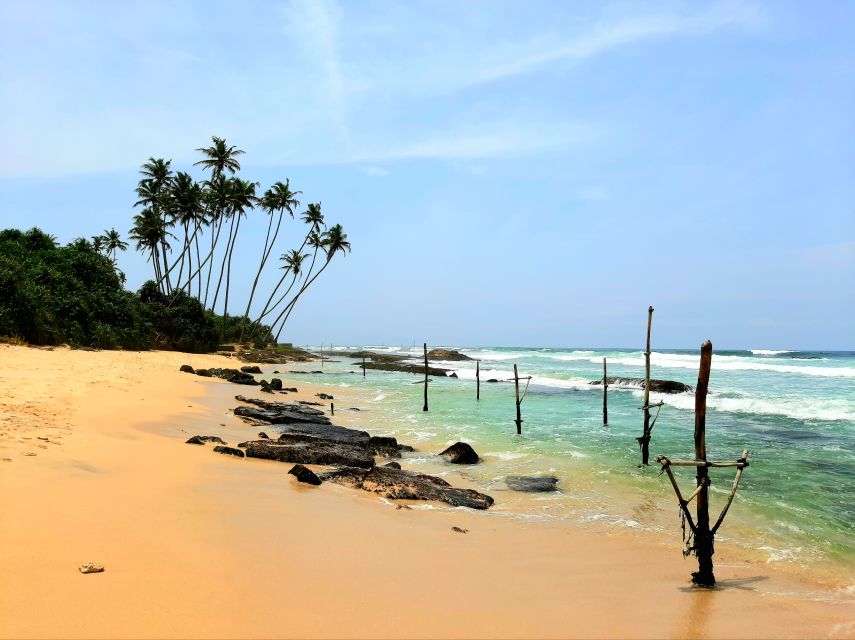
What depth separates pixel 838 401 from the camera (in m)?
27.8

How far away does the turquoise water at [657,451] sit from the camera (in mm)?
9377

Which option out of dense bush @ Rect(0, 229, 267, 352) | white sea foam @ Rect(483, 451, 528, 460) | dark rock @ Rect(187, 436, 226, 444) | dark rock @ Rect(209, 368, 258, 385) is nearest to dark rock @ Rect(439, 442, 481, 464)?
white sea foam @ Rect(483, 451, 528, 460)

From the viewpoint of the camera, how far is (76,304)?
31.8m

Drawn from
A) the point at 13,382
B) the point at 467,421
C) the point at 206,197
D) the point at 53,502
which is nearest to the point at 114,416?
the point at 13,382

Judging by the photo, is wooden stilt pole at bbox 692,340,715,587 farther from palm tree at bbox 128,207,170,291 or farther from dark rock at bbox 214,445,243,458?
palm tree at bbox 128,207,170,291

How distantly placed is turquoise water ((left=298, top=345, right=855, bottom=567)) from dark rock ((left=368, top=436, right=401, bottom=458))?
0.72m

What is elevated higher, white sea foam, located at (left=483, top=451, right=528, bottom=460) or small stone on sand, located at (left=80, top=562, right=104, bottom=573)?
small stone on sand, located at (left=80, top=562, right=104, bottom=573)

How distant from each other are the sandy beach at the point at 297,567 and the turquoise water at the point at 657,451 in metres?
1.94

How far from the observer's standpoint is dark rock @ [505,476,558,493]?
443 inches

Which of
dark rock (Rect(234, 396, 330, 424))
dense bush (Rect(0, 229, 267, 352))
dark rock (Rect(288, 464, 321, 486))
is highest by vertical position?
dense bush (Rect(0, 229, 267, 352))

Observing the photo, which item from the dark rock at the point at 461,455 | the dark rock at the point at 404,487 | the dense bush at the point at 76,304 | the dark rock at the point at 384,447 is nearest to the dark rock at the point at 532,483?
the dark rock at the point at 404,487

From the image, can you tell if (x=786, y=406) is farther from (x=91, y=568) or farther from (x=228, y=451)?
(x=91, y=568)

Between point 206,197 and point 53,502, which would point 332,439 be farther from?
point 206,197

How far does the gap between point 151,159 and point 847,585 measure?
195 ft
